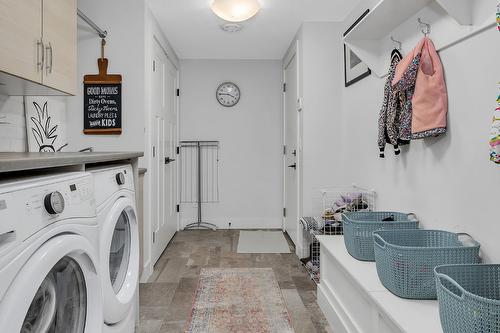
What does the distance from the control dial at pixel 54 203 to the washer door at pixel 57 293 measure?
0.07 m

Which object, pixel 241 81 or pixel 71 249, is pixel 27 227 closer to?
pixel 71 249

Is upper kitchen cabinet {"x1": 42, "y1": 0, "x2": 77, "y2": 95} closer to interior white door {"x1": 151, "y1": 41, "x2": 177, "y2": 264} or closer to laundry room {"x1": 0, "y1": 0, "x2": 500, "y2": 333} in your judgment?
laundry room {"x1": 0, "y1": 0, "x2": 500, "y2": 333}

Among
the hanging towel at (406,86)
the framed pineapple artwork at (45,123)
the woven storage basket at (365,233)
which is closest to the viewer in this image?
Result: the hanging towel at (406,86)

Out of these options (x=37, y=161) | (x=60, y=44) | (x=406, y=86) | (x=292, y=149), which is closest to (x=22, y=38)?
(x=60, y=44)

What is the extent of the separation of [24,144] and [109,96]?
2.33 feet

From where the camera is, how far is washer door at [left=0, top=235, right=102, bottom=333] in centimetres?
68

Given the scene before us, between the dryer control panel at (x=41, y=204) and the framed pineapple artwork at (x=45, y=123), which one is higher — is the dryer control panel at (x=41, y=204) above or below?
below

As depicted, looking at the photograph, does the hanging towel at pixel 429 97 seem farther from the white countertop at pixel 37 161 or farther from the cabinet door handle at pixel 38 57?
the cabinet door handle at pixel 38 57

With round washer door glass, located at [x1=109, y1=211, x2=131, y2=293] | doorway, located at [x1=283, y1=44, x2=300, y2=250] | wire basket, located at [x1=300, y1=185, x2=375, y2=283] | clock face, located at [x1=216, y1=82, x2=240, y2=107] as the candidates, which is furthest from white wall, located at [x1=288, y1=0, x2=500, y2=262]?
round washer door glass, located at [x1=109, y1=211, x2=131, y2=293]

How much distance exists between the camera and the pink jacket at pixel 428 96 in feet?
5.16

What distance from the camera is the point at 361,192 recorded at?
2.60 metres

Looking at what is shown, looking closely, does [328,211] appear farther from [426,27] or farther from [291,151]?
[426,27]

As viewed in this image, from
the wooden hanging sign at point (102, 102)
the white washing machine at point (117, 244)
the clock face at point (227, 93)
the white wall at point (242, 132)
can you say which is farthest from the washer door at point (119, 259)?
the clock face at point (227, 93)

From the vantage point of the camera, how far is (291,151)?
3.84 meters
